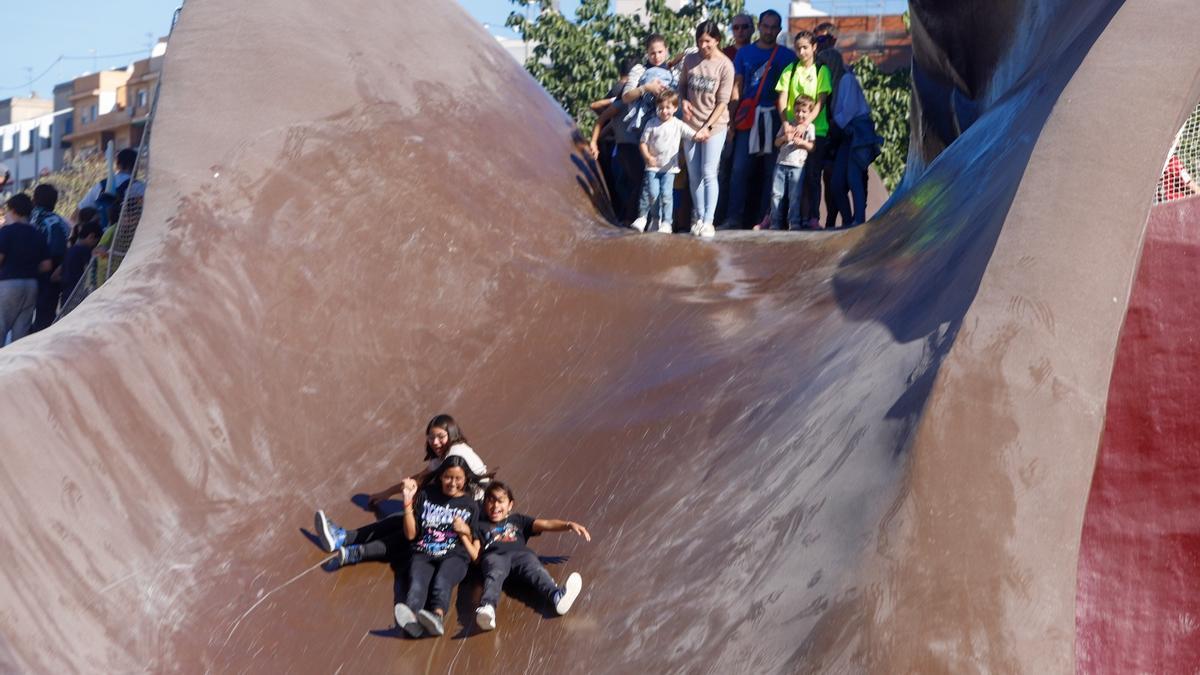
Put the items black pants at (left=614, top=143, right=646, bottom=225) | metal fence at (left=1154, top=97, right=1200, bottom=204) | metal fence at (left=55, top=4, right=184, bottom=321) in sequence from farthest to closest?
black pants at (left=614, top=143, right=646, bottom=225) < metal fence at (left=55, top=4, right=184, bottom=321) < metal fence at (left=1154, top=97, right=1200, bottom=204)

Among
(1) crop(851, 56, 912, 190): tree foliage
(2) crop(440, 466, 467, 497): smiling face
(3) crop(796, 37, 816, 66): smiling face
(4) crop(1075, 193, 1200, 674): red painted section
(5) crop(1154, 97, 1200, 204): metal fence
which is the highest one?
(3) crop(796, 37, 816, 66): smiling face

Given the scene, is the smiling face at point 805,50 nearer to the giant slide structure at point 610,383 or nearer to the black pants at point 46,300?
the giant slide structure at point 610,383

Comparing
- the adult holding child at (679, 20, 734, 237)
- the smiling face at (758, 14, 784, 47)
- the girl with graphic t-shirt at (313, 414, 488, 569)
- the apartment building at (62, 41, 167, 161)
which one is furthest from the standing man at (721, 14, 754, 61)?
the apartment building at (62, 41, 167, 161)

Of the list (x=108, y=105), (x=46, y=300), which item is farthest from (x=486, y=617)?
(x=108, y=105)

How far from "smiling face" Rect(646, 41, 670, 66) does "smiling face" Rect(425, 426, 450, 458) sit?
4.38 metres

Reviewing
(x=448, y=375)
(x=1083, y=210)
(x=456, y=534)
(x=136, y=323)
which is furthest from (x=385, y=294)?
(x=1083, y=210)

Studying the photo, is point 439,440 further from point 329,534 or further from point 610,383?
point 610,383

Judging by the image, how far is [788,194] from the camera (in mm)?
10586

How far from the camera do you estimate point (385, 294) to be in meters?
9.18

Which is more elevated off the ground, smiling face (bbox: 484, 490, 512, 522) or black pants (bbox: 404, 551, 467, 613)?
smiling face (bbox: 484, 490, 512, 522)

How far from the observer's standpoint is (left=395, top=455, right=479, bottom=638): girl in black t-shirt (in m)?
6.79

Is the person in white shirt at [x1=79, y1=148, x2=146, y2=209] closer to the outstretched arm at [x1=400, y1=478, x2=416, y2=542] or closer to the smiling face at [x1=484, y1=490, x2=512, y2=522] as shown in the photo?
the outstretched arm at [x1=400, y1=478, x2=416, y2=542]

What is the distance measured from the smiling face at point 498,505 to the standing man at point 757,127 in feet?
14.8

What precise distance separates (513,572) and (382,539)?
0.80 meters
